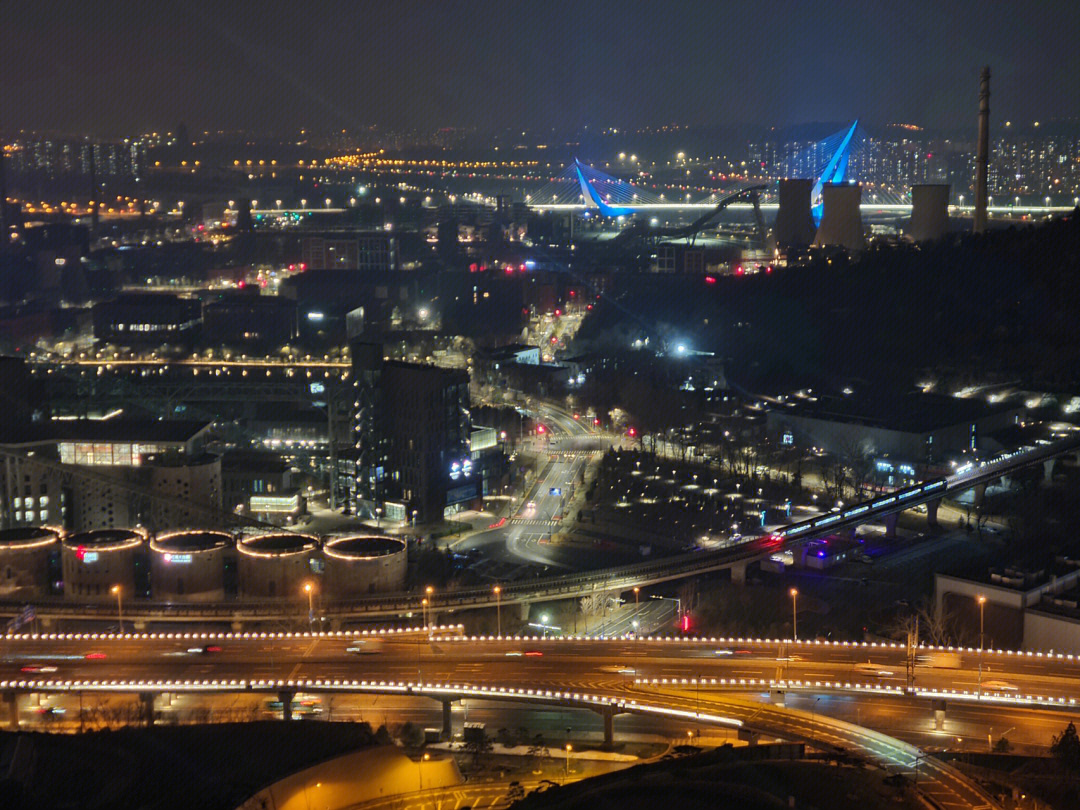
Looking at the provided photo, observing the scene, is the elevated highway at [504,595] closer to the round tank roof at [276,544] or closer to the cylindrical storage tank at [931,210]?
the round tank roof at [276,544]

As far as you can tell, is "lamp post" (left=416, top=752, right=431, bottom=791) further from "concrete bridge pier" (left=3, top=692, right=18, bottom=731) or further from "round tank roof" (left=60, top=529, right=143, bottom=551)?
"round tank roof" (left=60, top=529, right=143, bottom=551)

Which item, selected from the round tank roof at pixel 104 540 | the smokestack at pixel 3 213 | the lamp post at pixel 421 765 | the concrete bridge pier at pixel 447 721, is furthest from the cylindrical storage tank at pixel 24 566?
the smokestack at pixel 3 213

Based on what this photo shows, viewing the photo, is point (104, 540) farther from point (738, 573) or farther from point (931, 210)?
point (931, 210)

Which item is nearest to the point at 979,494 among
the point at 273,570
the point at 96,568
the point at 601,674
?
the point at 601,674

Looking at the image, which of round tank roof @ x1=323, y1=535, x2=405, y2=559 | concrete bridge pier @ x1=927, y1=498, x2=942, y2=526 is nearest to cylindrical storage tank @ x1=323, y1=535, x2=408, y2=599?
round tank roof @ x1=323, y1=535, x2=405, y2=559

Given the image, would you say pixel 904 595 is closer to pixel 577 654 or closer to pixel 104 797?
pixel 577 654
